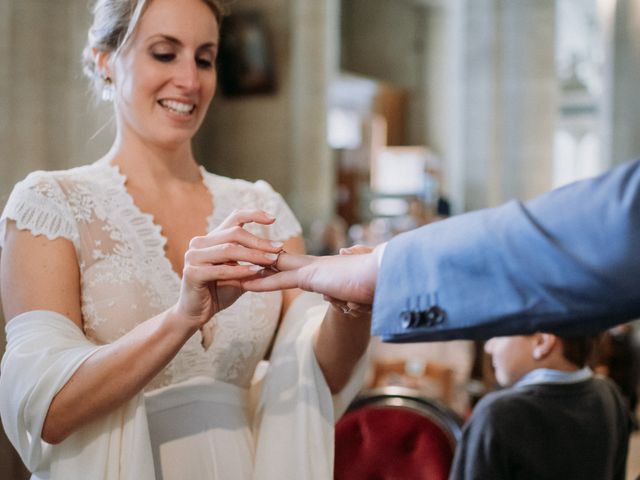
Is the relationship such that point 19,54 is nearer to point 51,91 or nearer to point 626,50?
point 51,91

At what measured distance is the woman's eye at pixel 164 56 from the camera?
2.03m

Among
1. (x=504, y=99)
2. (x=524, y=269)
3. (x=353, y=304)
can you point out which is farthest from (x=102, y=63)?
(x=504, y=99)

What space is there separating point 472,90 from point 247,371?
38.6ft

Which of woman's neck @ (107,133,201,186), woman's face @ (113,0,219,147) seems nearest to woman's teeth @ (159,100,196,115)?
woman's face @ (113,0,219,147)

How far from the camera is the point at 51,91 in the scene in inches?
280

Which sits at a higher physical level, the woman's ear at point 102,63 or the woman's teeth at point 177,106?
the woman's ear at point 102,63

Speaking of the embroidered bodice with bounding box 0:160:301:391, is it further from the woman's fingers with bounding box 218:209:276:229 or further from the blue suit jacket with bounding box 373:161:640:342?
the blue suit jacket with bounding box 373:161:640:342

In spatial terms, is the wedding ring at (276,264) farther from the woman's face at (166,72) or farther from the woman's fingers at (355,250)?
the woman's face at (166,72)

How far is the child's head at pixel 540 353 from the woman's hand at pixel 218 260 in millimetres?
1380

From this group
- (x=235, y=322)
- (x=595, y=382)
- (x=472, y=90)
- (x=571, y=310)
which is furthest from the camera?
(x=472, y=90)

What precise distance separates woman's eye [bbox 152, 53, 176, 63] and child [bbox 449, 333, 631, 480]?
1334 mm

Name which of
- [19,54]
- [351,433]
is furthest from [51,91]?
[351,433]

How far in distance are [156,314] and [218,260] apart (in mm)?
424

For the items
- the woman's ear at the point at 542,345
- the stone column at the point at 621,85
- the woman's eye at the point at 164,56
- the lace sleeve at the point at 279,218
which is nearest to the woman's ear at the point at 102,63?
the woman's eye at the point at 164,56
